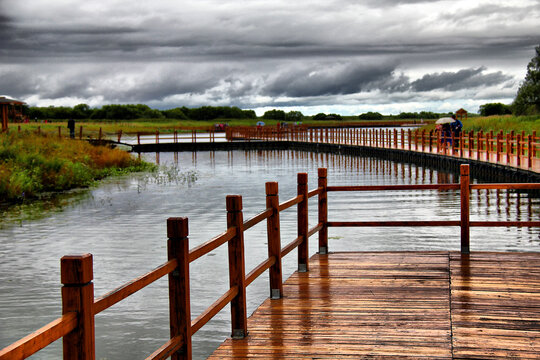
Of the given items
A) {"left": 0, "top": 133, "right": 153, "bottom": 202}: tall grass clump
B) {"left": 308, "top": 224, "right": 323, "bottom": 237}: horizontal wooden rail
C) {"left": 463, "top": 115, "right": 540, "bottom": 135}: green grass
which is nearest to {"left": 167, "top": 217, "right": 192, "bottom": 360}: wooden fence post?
{"left": 308, "top": 224, "right": 323, "bottom": 237}: horizontal wooden rail

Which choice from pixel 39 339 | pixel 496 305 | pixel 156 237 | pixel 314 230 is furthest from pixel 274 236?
pixel 156 237

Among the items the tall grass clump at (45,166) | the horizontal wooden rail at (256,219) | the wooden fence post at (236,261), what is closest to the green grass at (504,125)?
the tall grass clump at (45,166)

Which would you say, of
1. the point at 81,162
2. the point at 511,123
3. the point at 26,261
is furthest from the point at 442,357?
the point at 511,123

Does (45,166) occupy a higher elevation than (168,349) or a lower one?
higher

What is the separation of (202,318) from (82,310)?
6.86 feet

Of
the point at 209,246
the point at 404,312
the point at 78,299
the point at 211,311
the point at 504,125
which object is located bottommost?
the point at 404,312

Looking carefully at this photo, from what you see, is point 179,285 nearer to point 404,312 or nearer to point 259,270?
point 259,270

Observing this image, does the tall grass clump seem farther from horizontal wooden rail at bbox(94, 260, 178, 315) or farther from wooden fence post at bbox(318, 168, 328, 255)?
horizontal wooden rail at bbox(94, 260, 178, 315)

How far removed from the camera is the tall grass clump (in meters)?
25.5

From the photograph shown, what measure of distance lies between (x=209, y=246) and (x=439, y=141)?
3877cm

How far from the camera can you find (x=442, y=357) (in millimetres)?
5484

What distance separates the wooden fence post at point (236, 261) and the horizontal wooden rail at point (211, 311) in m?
0.10

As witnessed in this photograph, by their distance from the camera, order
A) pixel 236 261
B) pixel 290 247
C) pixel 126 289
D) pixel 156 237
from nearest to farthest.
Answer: pixel 126 289
pixel 236 261
pixel 290 247
pixel 156 237

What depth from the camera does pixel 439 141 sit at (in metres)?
42.8
